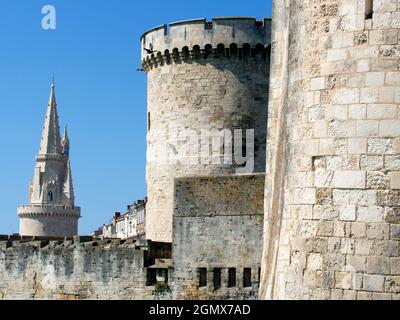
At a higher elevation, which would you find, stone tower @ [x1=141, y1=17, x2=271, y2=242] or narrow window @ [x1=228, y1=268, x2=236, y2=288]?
stone tower @ [x1=141, y1=17, x2=271, y2=242]

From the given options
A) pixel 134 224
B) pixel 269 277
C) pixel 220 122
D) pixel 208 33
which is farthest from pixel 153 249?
pixel 134 224

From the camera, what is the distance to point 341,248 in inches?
327

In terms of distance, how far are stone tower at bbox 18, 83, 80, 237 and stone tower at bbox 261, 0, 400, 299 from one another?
248 ft

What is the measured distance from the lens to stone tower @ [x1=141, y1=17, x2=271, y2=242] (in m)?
25.5

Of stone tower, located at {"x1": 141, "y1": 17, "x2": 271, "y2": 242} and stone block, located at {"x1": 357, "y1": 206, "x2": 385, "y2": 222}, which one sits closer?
stone block, located at {"x1": 357, "y1": 206, "x2": 385, "y2": 222}

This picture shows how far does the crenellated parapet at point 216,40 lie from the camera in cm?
2606

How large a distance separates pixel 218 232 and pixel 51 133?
2686 inches

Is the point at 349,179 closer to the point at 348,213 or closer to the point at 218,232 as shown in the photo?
the point at 348,213

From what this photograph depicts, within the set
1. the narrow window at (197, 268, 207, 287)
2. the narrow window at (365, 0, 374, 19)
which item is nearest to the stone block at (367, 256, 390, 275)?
the narrow window at (365, 0, 374, 19)

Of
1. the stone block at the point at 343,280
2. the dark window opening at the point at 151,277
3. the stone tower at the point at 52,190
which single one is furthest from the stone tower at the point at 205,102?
the stone tower at the point at 52,190

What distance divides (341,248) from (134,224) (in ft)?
210

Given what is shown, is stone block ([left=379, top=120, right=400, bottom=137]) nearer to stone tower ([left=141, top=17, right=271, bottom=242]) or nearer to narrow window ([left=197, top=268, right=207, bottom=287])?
narrow window ([left=197, top=268, right=207, bottom=287])

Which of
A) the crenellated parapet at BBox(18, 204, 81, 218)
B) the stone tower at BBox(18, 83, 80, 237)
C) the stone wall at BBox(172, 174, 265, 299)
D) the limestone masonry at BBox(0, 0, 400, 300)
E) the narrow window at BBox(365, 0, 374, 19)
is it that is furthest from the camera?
the crenellated parapet at BBox(18, 204, 81, 218)

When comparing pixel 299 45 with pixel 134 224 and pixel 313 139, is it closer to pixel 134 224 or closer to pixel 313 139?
pixel 313 139
